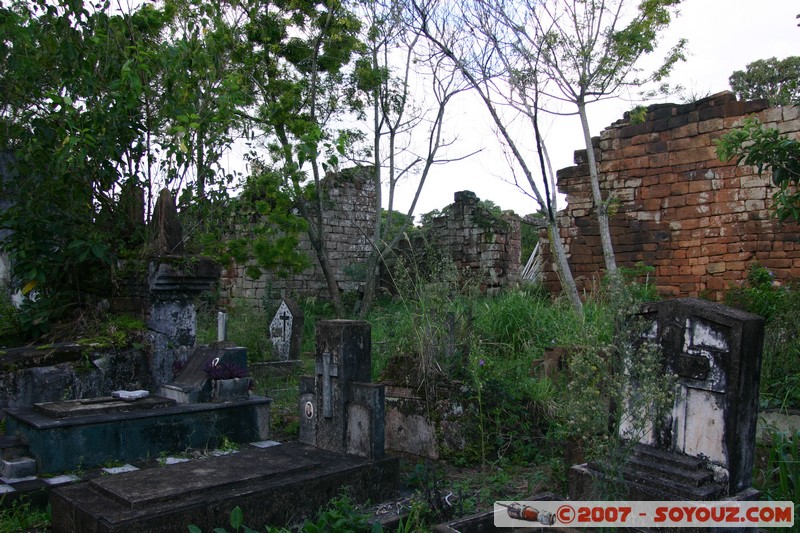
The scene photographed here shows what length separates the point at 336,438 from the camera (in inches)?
188

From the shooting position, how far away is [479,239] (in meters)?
14.5

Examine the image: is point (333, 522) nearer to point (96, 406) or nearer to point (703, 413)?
point (703, 413)

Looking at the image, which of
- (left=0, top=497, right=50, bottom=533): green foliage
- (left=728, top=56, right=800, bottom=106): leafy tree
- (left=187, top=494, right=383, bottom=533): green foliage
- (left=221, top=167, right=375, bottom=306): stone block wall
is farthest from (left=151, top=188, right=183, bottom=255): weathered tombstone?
(left=728, top=56, right=800, bottom=106): leafy tree

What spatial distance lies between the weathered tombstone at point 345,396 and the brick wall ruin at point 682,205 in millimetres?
7732

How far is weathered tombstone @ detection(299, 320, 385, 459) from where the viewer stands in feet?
15.1

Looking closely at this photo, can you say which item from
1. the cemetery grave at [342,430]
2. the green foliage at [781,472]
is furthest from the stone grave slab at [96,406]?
the green foliage at [781,472]

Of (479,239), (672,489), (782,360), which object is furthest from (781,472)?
(479,239)

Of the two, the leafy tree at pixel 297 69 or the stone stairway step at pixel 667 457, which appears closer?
the stone stairway step at pixel 667 457

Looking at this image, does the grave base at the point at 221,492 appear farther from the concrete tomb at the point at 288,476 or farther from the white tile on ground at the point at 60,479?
the white tile on ground at the point at 60,479

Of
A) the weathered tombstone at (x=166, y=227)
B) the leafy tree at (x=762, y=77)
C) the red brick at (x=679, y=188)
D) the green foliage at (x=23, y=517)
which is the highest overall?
the leafy tree at (x=762, y=77)

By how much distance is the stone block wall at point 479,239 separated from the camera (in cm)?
1432

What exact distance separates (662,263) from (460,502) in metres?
8.50

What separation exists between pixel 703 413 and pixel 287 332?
298 inches

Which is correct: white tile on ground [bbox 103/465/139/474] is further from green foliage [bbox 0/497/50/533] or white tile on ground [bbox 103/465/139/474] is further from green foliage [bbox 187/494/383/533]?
green foliage [bbox 187/494/383/533]
